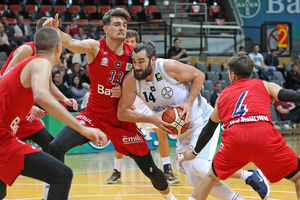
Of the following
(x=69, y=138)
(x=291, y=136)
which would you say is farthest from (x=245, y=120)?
(x=291, y=136)

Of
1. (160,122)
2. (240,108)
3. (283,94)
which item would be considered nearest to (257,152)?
(240,108)

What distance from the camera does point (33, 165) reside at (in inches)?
134

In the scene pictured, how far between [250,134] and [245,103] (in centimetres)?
27

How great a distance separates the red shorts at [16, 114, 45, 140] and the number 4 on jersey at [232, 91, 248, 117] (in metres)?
2.34

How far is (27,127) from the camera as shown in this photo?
5.29 m

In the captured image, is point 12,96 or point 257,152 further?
Answer: point 257,152

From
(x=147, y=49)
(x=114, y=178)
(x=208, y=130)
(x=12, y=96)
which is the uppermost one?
(x=147, y=49)

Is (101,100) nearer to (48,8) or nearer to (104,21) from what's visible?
(104,21)

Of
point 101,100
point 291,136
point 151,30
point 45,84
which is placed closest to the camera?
point 45,84

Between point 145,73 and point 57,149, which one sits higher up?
point 145,73

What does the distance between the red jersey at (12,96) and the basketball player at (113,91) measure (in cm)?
146

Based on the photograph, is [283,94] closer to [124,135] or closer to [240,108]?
[240,108]

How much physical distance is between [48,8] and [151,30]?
13.4 feet

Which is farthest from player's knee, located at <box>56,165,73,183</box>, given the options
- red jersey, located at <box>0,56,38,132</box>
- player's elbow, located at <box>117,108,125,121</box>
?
player's elbow, located at <box>117,108,125,121</box>
